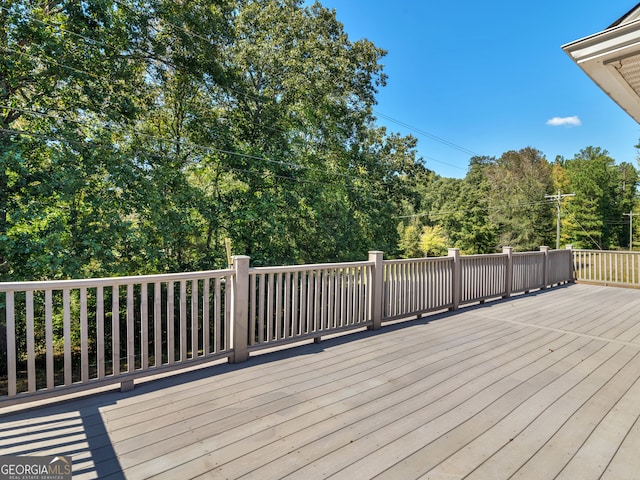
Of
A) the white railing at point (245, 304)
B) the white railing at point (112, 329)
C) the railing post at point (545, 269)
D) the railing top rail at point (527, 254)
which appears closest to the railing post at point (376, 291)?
the white railing at point (245, 304)

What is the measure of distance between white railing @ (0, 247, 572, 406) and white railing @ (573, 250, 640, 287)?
2471 millimetres

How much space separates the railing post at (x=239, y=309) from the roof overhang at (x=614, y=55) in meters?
2.81

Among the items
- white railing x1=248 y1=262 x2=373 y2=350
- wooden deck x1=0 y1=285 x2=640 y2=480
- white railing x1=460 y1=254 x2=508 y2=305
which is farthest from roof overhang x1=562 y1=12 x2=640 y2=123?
white railing x1=460 y1=254 x2=508 y2=305

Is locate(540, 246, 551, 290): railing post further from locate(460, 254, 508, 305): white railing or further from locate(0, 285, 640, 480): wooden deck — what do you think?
locate(0, 285, 640, 480): wooden deck

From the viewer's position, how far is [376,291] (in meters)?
3.85

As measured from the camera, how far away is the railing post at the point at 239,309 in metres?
2.85

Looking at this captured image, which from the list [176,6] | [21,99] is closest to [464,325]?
[21,99]

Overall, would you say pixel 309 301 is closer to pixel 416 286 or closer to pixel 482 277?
pixel 416 286

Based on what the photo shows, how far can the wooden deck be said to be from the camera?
5.08 feet

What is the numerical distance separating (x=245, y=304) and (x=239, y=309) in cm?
7

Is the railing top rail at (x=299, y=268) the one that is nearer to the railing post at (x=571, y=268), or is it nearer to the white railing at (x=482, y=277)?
the white railing at (x=482, y=277)

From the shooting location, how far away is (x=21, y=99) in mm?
6273

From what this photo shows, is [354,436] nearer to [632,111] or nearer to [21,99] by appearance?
[632,111]

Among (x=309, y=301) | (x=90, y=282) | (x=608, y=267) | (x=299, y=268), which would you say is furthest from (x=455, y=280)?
(x=608, y=267)
